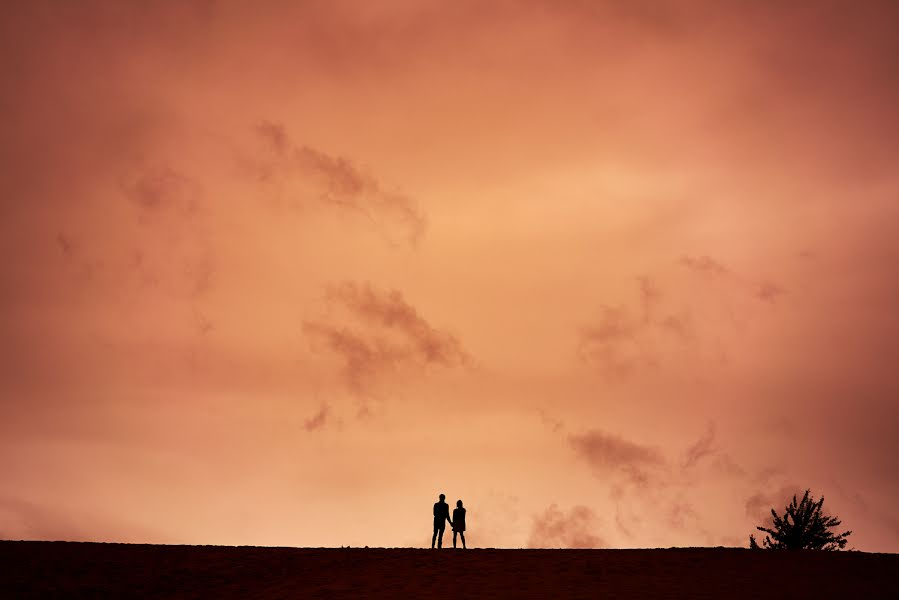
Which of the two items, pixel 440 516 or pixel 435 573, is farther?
pixel 440 516

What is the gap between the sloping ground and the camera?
27359 millimetres

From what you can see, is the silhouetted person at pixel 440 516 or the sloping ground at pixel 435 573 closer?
the sloping ground at pixel 435 573

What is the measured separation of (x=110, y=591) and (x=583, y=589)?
1411 centimetres

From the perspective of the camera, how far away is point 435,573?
29812 millimetres

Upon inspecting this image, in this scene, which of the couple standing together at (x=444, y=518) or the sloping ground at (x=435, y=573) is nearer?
the sloping ground at (x=435, y=573)

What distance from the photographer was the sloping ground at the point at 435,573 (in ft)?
89.8

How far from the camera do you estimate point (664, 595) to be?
86.5ft

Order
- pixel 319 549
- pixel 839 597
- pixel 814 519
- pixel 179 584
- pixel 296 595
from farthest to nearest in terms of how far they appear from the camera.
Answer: pixel 814 519 → pixel 319 549 → pixel 179 584 → pixel 296 595 → pixel 839 597

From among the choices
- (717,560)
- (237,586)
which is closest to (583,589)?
(717,560)

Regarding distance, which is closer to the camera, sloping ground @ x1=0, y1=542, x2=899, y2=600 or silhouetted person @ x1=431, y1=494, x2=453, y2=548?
sloping ground @ x1=0, y1=542, x2=899, y2=600

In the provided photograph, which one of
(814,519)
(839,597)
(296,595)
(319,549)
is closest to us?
(839,597)

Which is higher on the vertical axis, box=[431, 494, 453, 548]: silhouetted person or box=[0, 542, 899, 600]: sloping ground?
box=[431, 494, 453, 548]: silhouetted person

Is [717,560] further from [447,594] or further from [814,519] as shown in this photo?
[814,519]

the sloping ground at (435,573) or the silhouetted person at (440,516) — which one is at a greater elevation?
the silhouetted person at (440,516)
